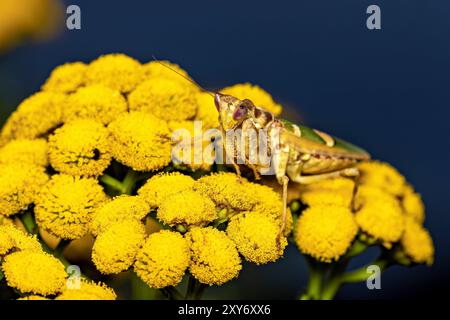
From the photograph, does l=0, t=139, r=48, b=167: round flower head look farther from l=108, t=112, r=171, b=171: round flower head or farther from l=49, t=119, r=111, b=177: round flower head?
l=108, t=112, r=171, b=171: round flower head

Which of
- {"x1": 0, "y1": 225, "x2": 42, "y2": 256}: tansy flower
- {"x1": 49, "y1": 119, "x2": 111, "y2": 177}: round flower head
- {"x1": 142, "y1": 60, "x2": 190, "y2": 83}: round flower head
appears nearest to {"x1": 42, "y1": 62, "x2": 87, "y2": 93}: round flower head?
{"x1": 142, "y1": 60, "x2": 190, "y2": 83}: round flower head

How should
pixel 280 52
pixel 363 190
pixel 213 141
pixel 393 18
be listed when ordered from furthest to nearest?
1. pixel 280 52
2. pixel 393 18
3. pixel 363 190
4. pixel 213 141

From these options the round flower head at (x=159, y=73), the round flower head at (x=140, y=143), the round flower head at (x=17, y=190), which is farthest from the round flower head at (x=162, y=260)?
the round flower head at (x=159, y=73)

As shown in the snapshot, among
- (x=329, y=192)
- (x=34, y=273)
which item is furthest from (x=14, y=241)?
(x=329, y=192)

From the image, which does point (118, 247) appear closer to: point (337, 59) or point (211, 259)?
point (211, 259)
